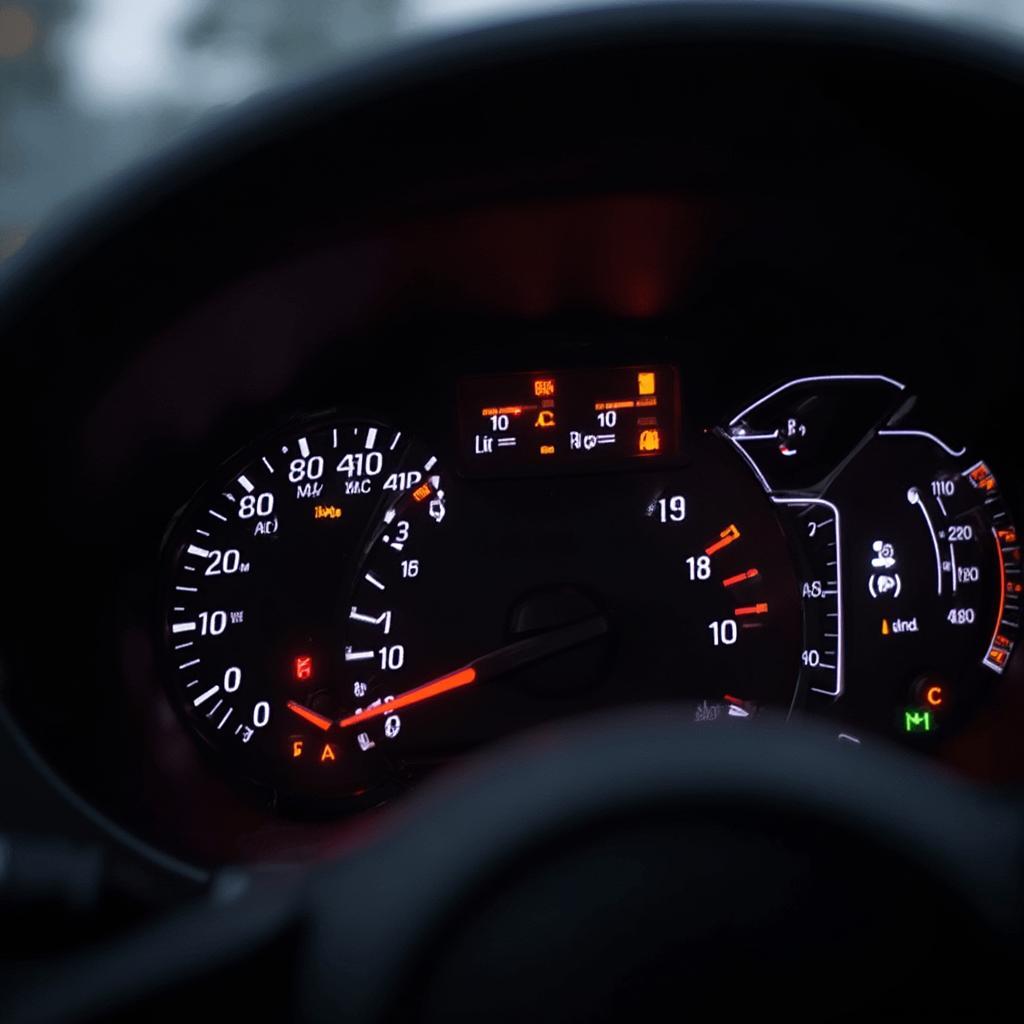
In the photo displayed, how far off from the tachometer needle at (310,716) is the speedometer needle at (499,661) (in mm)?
22

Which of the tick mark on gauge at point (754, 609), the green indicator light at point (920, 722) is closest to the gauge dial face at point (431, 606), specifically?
the tick mark on gauge at point (754, 609)

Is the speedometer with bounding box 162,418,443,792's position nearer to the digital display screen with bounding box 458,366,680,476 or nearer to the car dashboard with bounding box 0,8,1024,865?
the car dashboard with bounding box 0,8,1024,865

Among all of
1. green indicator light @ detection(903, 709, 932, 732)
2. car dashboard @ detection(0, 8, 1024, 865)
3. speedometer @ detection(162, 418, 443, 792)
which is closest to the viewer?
car dashboard @ detection(0, 8, 1024, 865)

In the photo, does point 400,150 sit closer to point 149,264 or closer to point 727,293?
point 149,264

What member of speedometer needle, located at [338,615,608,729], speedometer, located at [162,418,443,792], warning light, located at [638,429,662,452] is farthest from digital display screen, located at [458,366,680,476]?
speedometer needle, located at [338,615,608,729]

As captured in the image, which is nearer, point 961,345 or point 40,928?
point 40,928

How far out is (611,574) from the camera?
90.4 inches

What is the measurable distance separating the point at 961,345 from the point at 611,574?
643 mm

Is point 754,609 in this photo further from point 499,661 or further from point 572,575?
point 499,661

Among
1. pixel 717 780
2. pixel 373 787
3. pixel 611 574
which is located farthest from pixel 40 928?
pixel 611 574

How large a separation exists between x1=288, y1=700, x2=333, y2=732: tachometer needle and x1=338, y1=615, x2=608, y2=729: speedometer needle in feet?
0.07

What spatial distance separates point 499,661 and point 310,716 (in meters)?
0.30

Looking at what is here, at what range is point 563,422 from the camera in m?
2.32

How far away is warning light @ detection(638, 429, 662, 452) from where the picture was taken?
2332mm
